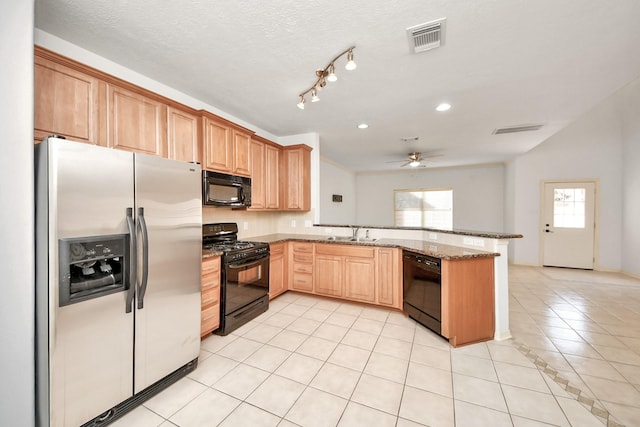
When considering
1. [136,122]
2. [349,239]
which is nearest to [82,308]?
[136,122]

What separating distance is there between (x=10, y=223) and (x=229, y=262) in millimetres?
1573

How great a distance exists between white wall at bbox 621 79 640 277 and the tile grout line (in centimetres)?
473

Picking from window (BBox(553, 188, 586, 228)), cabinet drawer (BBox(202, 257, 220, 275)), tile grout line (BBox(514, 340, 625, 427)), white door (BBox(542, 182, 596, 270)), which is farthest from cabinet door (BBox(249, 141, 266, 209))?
window (BBox(553, 188, 586, 228))

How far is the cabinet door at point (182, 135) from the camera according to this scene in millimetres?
2451

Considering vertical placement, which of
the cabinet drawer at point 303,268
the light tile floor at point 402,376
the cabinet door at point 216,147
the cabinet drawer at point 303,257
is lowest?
the light tile floor at point 402,376

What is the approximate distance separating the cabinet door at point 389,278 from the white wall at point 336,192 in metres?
2.49

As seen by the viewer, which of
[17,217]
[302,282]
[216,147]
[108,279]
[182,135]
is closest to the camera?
[17,217]

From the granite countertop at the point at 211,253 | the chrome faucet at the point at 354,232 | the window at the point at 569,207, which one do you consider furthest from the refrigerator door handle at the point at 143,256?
the window at the point at 569,207

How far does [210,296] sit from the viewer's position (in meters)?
2.47

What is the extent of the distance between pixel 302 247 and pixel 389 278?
4.45 feet

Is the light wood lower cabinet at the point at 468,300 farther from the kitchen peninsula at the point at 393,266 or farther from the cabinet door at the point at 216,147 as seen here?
the cabinet door at the point at 216,147

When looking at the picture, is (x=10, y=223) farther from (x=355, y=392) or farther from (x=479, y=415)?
(x=479, y=415)

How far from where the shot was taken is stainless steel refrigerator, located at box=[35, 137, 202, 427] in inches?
51.6

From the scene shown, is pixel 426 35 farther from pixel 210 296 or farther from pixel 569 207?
pixel 569 207
